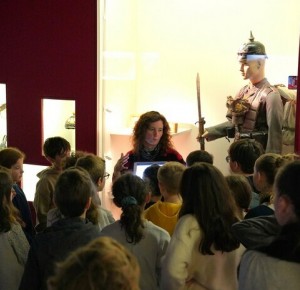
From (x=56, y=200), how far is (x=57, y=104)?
9.53 ft

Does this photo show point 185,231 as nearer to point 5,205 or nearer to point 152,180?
point 5,205

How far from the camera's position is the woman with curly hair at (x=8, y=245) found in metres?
2.53

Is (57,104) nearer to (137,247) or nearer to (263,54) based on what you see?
(263,54)

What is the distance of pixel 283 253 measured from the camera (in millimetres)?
1605

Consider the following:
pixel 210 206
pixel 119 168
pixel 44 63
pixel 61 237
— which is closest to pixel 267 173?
pixel 210 206

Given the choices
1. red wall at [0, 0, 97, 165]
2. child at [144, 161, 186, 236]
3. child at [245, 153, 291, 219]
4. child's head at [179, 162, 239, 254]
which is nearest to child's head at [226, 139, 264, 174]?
child at [245, 153, 291, 219]

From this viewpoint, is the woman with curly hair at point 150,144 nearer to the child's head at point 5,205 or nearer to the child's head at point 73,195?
the child's head at point 5,205

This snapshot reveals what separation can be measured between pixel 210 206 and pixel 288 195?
0.70 metres

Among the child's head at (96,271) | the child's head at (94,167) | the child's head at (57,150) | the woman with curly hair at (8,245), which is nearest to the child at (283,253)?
the child's head at (96,271)

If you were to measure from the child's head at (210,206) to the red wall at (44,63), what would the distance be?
2.61 meters

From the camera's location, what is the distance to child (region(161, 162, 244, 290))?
2252mm

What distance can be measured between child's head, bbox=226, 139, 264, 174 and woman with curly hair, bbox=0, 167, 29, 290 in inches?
53.2

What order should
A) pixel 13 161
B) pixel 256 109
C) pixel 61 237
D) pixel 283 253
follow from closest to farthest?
pixel 283 253
pixel 61 237
pixel 13 161
pixel 256 109

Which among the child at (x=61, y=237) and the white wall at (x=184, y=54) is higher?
the white wall at (x=184, y=54)
